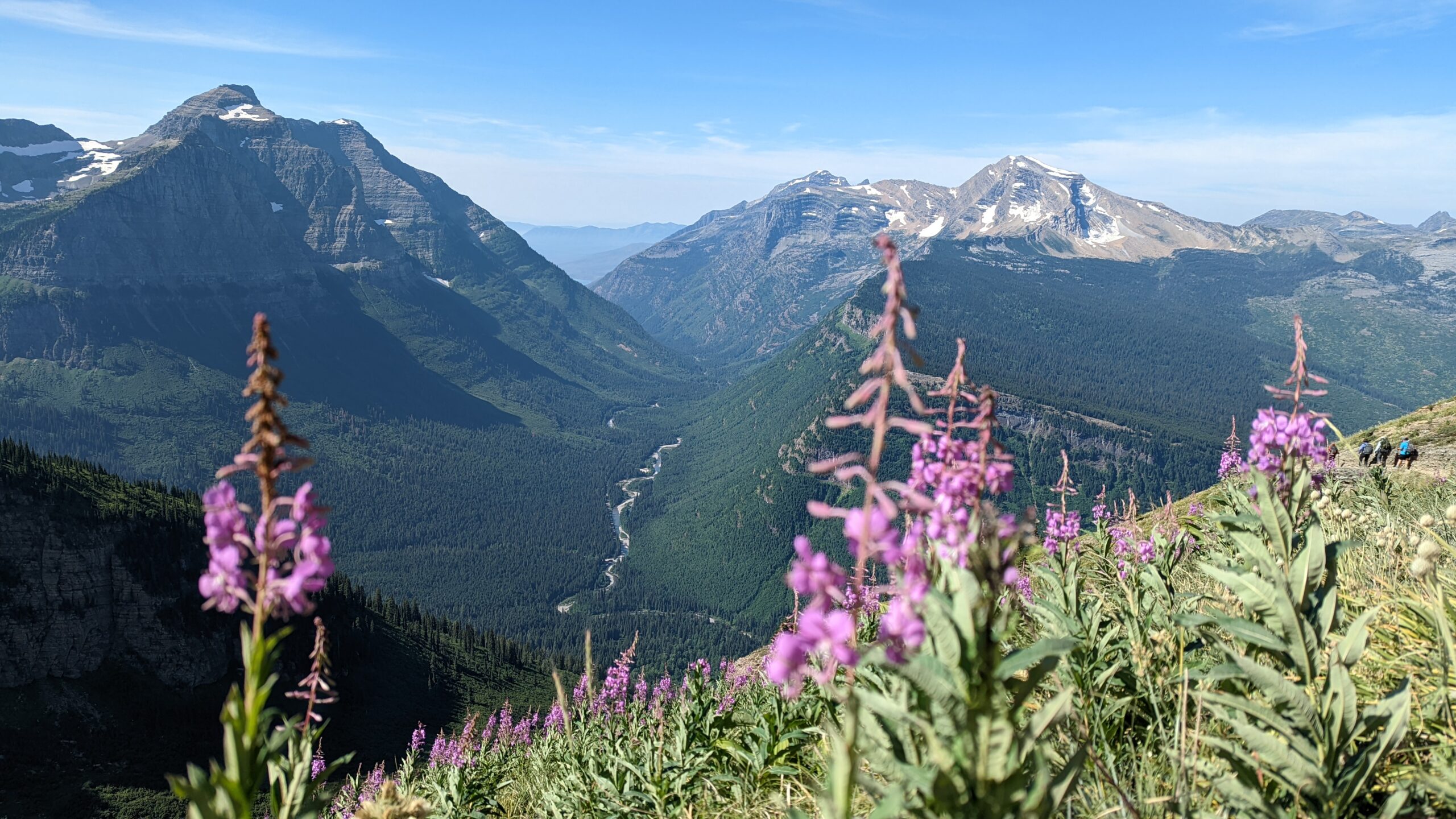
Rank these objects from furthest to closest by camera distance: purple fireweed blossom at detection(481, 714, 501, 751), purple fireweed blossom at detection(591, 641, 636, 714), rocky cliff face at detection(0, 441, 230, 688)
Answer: rocky cliff face at detection(0, 441, 230, 688) < purple fireweed blossom at detection(481, 714, 501, 751) < purple fireweed blossom at detection(591, 641, 636, 714)

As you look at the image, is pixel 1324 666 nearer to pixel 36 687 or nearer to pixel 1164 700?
pixel 1164 700

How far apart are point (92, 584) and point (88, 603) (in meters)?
2.84

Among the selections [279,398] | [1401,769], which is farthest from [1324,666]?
[279,398]

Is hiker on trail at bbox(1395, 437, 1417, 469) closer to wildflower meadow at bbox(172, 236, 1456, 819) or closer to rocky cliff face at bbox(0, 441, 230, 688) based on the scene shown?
wildflower meadow at bbox(172, 236, 1456, 819)

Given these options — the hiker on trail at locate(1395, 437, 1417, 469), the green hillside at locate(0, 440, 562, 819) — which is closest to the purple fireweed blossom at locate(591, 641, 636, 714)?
the hiker on trail at locate(1395, 437, 1417, 469)

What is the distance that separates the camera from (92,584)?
111 meters

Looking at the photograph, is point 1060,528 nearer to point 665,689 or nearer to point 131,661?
point 665,689

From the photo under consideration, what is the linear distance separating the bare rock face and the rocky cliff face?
0.37ft

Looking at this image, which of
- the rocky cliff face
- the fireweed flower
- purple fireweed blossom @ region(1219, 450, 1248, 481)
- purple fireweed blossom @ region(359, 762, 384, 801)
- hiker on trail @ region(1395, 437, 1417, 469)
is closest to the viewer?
the fireweed flower

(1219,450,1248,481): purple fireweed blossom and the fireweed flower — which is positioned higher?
the fireweed flower

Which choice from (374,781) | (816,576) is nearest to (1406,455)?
(816,576)

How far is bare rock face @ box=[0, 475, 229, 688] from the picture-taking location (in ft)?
340

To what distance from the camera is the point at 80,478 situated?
118 m

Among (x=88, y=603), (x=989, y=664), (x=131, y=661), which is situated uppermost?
(x=989, y=664)
